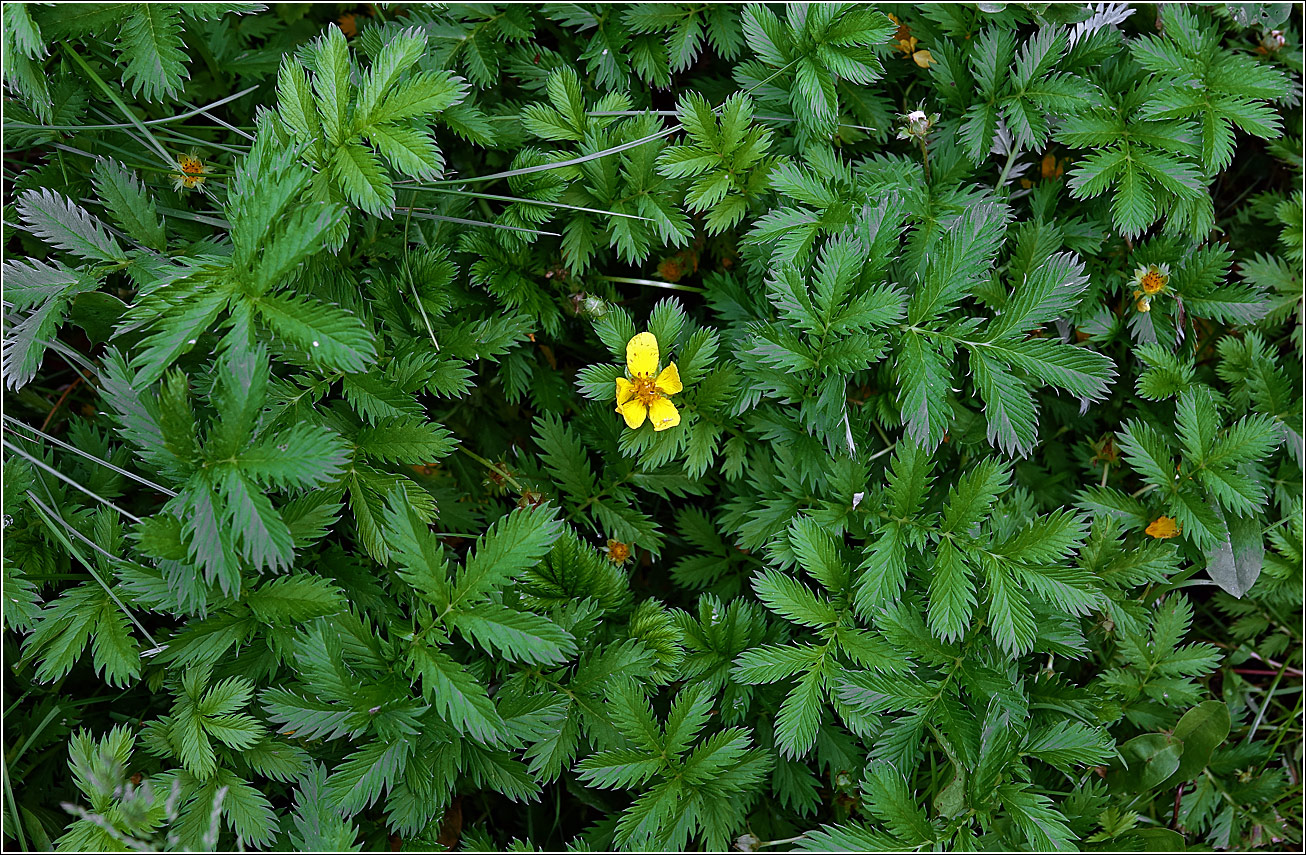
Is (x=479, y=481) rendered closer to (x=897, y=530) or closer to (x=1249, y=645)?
(x=897, y=530)

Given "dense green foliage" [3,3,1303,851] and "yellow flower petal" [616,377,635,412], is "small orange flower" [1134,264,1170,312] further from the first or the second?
"yellow flower petal" [616,377,635,412]

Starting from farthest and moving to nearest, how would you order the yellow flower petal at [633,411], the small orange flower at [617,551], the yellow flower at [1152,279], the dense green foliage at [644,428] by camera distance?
the yellow flower at [1152,279], the small orange flower at [617,551], the yellow flower petal at [633,411], the dense green foliage at [644,428]

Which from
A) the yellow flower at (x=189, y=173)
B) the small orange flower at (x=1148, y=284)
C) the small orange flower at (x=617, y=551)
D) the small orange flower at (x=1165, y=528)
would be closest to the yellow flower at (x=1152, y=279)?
the small orange flower at (x=1148, y=284)

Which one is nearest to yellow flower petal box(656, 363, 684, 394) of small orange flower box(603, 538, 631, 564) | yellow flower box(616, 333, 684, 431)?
yellow flower box(616, 333, 684, 431)

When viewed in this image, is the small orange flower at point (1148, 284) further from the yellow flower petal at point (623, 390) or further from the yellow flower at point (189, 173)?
the yellow flower at point (189, 173)

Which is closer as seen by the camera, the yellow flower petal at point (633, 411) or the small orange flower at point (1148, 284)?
the yellow flower petal at point (633, 411)

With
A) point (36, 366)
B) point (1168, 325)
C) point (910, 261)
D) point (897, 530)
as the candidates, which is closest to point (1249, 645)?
point (1168, 325)

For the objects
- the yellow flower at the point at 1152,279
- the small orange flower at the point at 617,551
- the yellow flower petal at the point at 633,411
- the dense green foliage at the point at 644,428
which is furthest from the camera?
the yellow flower at the point at 1152,279
